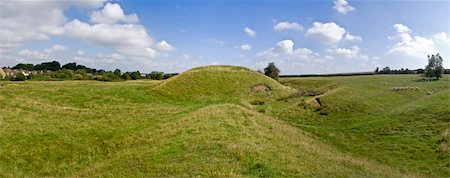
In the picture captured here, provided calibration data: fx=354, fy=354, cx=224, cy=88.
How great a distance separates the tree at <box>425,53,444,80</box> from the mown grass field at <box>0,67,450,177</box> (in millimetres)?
28404

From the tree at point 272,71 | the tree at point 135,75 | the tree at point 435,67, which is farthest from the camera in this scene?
the tree at point 135,75

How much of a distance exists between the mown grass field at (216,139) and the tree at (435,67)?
93.2 ft

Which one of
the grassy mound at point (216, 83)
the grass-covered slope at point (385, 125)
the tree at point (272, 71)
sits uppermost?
the tree at point (272, 71)

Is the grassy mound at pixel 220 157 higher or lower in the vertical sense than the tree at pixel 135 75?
lower

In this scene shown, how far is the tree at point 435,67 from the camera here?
70881 millimetres

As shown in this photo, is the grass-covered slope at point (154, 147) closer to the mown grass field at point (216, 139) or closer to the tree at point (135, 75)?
the mown grass field at point (216, 139)

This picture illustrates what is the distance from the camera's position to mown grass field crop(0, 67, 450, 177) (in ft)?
64.5

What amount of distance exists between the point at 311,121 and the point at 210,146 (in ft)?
73.8

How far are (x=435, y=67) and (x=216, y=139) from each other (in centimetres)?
6522

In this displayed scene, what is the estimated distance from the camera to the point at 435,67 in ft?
235

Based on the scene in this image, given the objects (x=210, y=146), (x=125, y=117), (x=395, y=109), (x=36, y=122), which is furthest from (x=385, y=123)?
(x=36, y=122)

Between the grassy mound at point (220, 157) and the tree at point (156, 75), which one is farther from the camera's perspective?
the tree at point (156, 75)

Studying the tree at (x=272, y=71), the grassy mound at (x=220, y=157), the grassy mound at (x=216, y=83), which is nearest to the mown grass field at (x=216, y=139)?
the grassy mound at (x=220, y=157)

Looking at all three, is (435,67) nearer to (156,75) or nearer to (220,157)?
(220,157)
